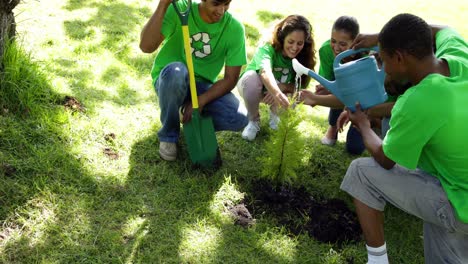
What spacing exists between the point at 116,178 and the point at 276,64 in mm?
1549

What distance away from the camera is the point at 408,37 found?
221 centimetres

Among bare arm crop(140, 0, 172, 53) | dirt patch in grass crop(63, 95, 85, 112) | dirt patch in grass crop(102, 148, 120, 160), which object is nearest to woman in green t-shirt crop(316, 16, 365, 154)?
bare arm crop(140, 0, 172, 53)

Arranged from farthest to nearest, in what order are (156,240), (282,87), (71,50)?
1. (71,50)
2. (282,87)
3. (156,240)

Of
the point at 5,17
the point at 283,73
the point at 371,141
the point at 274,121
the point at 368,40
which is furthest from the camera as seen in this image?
the point at 274,121

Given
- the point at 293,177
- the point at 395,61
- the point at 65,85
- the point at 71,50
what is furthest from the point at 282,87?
the point at 71,50

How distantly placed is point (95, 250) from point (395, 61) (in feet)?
6.02

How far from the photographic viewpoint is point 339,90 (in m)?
2.88

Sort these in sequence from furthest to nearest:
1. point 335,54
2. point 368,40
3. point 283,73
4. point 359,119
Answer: point 283,73
point 335,54
point 368,40
point 359,119

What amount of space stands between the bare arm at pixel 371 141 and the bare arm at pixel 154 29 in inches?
53.0

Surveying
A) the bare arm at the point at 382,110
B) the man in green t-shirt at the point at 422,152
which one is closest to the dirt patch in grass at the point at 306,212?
Answer: the man in green t-shirt at the point at 422,152

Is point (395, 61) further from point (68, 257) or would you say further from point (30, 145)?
point (30, 145)

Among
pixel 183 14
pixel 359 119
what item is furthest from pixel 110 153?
pixel 359 119

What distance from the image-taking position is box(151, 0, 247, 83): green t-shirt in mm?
3223

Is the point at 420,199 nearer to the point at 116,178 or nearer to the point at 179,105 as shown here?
the point at 179,105
